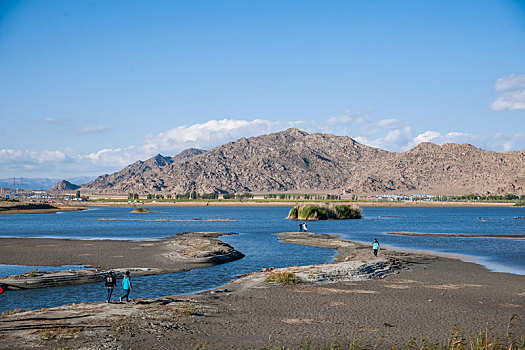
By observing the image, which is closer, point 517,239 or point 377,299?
point 377,299

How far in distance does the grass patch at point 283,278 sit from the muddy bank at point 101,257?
1001 centimetres

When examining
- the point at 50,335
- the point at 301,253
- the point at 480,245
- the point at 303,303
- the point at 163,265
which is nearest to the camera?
the point at 50,335

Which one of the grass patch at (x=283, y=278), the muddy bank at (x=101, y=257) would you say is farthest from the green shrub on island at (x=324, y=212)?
the grass patch at (x=283, y=278)

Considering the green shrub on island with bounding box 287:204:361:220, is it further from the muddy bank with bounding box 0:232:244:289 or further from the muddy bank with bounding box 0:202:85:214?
the muddy bank with bounding box 0:202:85:214

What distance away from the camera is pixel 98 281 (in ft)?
108

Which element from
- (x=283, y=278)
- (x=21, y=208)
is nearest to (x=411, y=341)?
(x=283, y=278)

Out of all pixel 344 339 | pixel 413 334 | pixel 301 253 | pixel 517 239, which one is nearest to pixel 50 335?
pixel 344 339

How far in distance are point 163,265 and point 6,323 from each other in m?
21.0

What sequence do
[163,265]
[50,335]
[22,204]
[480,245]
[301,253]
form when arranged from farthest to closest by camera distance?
[22,204], [480,245], [301,253], [163,265], [50,335]

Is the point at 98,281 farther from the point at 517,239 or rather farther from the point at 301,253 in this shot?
the point at 517,239

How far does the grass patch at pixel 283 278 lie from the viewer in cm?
3089

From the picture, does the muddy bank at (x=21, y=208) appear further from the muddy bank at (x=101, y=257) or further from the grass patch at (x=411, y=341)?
the grass patch at (x=411, y=341)

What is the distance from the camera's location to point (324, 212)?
113m

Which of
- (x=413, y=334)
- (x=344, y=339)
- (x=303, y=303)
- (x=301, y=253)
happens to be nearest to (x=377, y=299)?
(x=303, y=303)
